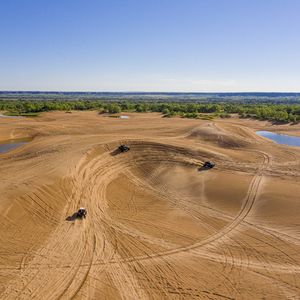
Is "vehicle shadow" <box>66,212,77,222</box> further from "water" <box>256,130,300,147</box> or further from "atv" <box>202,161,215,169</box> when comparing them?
"water" <box>256,130,300,147</box>

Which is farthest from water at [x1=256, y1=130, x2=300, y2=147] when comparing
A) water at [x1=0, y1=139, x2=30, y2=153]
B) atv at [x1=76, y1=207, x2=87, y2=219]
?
water at [x1=0, y1=139, x2=30, y2=153]

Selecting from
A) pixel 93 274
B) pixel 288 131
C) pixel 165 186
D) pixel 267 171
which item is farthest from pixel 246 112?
pixel 93 274

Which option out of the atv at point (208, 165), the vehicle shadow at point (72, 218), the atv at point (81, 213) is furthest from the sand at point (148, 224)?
the atv at point (208, 165)

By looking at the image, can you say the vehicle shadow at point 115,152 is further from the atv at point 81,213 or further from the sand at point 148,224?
the atv at point 81,213

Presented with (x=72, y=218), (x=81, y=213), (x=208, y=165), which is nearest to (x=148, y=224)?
(x=81, y=213)

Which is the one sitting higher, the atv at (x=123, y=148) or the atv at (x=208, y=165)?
the atv at (x=123, y=148)

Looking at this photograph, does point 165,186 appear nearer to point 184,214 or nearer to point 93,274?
point 184,214
